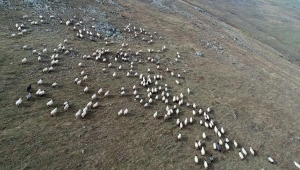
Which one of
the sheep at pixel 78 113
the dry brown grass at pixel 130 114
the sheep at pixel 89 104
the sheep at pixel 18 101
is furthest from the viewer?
the sheep at pixel 89 104

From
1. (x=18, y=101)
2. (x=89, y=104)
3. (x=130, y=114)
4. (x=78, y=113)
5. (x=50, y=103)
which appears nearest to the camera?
(x=18, y=101)

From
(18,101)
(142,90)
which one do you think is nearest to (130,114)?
(142,90)

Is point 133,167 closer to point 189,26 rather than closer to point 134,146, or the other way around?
point 134,146

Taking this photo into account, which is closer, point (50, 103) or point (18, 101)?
point (18, 101)

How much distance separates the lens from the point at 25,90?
91.9 feet

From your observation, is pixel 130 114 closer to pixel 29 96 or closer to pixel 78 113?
pixel 78 113

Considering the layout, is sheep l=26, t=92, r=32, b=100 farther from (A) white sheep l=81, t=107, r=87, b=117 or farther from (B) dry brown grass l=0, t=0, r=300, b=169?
(A) white sheep l=81, t=107, r=87, b=117

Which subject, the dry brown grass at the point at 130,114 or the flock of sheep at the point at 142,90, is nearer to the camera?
the dry brown grass at the point at 130,114

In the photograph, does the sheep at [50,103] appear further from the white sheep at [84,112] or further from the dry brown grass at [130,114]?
the white sheep at [84,112]

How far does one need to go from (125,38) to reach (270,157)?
3456 centimetres

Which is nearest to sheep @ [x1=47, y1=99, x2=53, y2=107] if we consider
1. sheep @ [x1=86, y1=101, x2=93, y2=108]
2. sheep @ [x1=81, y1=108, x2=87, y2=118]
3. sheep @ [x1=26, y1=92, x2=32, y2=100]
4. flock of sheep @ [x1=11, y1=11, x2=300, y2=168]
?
flock of sheep @ [x1=11, y1=11, x2=300, y2=168]

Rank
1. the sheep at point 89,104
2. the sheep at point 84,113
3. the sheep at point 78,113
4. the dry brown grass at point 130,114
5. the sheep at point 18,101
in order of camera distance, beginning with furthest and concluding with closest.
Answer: the sheep at point 89,104
the sheep at point 84,113
the sheep at point 78,113
the sheep at point 18,101
the dry brown grass at point 130,114

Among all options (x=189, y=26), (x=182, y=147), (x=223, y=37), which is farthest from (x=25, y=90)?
(x=223, y=37)

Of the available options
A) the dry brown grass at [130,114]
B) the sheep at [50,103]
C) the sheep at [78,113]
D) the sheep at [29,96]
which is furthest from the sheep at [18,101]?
the sheep at [78,113]
